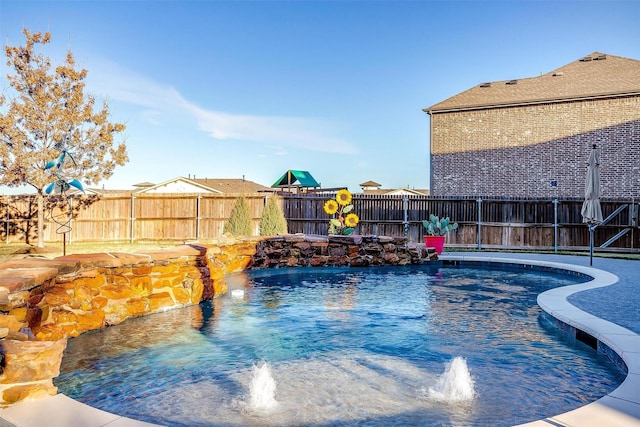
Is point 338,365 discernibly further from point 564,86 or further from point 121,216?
point 564,86

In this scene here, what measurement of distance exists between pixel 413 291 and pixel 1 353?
21.5ft

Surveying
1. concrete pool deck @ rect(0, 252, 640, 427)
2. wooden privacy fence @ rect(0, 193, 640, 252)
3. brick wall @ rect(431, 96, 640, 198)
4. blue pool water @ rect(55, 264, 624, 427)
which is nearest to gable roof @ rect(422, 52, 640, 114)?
brick wall @ rect(431, 96, 640, 198)

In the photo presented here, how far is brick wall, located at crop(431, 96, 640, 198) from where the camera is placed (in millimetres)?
20172

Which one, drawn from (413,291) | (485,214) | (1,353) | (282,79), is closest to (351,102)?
(282,79)

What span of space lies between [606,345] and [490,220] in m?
14.1

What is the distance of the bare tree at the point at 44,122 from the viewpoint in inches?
679

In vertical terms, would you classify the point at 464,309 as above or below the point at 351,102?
below

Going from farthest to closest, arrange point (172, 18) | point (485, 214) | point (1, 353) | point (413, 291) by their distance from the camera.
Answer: point (485, 214) < point (172, 18) < point (413, 291) < point (1, 353)

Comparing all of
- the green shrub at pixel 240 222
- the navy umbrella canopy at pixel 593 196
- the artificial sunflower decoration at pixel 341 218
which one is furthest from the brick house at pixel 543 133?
the green shrub at pixel 240 222

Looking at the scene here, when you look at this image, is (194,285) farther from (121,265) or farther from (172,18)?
(172,18)

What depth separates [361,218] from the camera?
60.5ft

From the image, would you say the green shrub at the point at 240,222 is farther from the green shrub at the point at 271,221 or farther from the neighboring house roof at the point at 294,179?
the neighboring house roof at the point at 294,179

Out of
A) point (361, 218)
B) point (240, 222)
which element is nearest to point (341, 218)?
point (240, 222)

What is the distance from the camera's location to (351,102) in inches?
758
